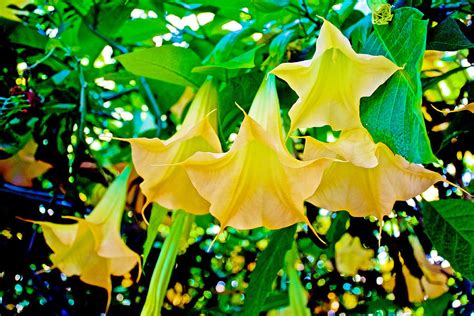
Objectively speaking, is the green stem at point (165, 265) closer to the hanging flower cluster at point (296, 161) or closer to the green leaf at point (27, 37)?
the hanging flower cluster at point (296, 161)

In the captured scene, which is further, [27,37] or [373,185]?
[27,37]

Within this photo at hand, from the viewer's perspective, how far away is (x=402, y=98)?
314mm

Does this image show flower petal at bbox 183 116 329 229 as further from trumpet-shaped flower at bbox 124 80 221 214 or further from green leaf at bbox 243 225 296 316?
green leaf at bbox 243 225 296 316

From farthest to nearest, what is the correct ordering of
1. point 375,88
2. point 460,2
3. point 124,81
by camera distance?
point 124,81, point 460,2, point 375,88

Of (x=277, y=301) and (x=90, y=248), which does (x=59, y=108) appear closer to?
(x=90, y=248)

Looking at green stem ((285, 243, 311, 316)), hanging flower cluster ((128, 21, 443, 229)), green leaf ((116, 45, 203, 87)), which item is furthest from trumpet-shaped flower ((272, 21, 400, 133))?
green stem ((285, 243, 311, 316))

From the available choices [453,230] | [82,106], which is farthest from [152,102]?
[453,230]

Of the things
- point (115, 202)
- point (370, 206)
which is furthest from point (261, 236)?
point (370, 206)

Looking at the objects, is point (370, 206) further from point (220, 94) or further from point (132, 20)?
point (132, 20)

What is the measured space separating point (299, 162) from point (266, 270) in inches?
7.5

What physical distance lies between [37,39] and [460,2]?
0.38 m

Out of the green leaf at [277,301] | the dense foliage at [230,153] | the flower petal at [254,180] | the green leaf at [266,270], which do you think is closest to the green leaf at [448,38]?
the dense foliage at [230,153]

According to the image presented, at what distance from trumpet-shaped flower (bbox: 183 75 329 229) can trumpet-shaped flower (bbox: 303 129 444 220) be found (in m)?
0.02

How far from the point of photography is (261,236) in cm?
71
